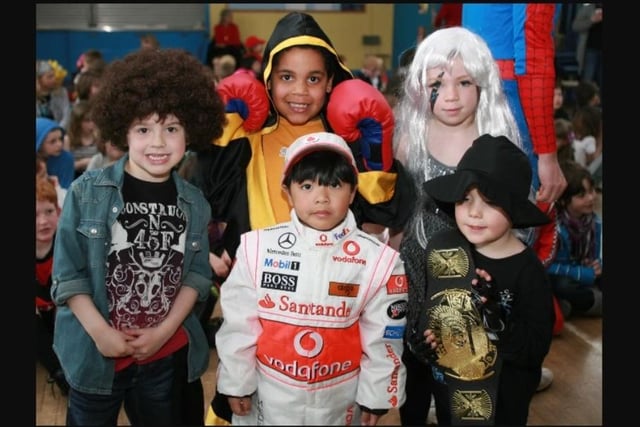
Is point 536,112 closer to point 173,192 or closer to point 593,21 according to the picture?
point 173,192

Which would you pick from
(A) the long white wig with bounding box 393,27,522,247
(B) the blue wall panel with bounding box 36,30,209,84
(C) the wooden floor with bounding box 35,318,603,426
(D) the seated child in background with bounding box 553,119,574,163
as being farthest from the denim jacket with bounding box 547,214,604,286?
(B) the blue wall panel with bounding box 36,30,209,84

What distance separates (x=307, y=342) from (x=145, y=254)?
0.50 m

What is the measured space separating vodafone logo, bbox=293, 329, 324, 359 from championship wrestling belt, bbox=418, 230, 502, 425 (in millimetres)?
306

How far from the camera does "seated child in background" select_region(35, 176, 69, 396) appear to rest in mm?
2598

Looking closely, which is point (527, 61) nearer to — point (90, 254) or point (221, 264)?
point (221, 264)

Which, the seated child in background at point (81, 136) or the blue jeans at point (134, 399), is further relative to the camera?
the seated child in background at point (81, 136)

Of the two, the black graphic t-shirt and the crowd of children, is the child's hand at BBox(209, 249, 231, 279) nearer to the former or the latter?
the crowd of children

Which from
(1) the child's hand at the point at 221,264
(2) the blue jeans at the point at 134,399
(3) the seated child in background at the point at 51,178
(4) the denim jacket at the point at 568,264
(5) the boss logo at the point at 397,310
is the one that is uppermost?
(3) the seated child in background at the point at 51,178

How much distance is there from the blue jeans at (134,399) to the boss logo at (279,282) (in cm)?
42

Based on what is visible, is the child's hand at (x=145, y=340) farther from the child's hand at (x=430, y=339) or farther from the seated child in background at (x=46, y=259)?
the seated child in background at (x=46, y=259)

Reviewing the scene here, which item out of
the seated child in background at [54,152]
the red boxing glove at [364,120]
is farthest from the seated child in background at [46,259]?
the red boxing glove at [364,120]

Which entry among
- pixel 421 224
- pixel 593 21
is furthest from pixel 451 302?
pixel 593 21

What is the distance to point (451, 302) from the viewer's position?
175 cm

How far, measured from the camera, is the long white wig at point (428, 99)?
196cm
